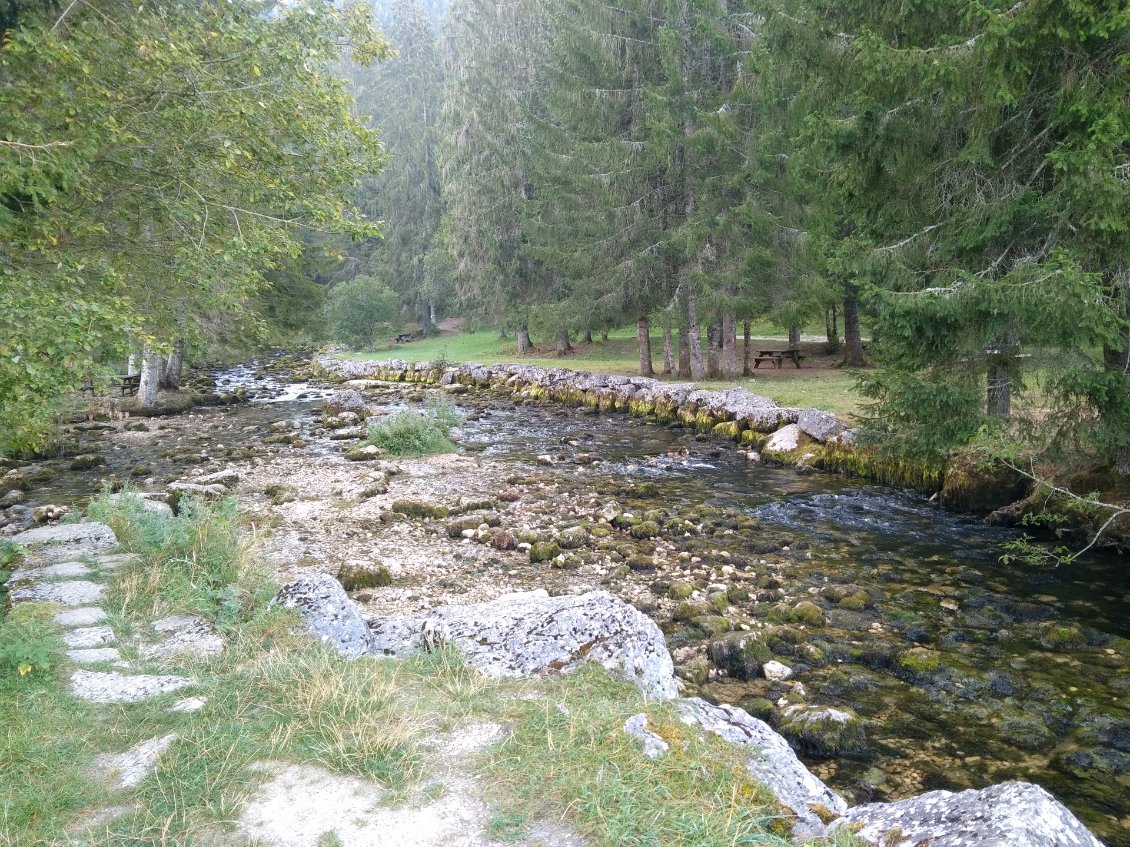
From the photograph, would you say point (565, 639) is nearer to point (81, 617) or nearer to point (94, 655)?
point (94, 655)

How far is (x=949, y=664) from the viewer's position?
247 inches

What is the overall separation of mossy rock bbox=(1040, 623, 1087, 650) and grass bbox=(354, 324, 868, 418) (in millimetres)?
4347

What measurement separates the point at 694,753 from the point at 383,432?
13.0 metres

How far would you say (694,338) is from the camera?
22.3 meters

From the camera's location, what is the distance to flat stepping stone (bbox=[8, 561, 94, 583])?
584cm

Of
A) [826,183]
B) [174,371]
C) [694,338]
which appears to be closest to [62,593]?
[826,183]

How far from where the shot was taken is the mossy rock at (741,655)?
20.0 ft

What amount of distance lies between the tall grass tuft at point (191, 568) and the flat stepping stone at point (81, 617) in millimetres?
177

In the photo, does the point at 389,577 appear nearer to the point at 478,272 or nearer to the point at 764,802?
the point at 764,802

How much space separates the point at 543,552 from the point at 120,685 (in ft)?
17.7

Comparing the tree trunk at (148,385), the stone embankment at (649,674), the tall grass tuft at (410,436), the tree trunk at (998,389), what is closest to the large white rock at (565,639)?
the stone embankment at (649,674)

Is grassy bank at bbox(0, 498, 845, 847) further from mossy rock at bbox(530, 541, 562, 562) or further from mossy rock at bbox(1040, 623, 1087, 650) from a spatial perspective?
mossy rock at bbox(1040, 623, 1087, 650)

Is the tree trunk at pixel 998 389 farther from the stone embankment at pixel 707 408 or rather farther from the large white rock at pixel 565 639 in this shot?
the large white rock at pixel 565 639

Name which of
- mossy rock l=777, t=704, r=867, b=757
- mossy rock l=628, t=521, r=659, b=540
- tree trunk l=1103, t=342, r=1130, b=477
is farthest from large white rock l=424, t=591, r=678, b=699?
tree trunk l=1103, t=342, r=1130, b=477
